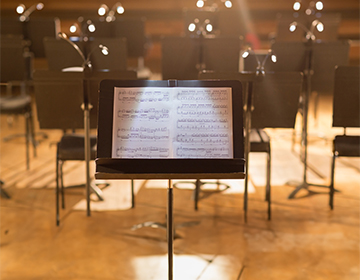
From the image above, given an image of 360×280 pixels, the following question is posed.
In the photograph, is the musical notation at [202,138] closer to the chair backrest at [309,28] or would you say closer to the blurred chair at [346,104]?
the blurred chair at [346,104]

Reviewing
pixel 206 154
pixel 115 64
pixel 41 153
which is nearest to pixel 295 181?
pixel 115 64

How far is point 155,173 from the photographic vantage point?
1737 millimetres

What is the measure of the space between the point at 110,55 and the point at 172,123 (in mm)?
1933

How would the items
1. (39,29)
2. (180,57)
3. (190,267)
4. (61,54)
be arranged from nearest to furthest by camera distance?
(190,267), (61,54), (180,57), (39,29)

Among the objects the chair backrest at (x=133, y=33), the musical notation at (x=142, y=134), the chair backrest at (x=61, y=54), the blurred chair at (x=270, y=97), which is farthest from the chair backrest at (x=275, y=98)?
the chair backrest at (x=133, y=33)

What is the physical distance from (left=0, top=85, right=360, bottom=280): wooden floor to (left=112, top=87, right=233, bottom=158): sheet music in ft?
2.88

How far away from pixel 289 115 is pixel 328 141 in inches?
89.9

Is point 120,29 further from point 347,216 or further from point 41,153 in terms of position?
point 347,216

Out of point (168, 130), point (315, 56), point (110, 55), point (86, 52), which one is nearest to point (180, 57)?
point (110, 55)

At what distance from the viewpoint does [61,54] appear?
348cm

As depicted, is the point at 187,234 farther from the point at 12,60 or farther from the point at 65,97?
the point at 12,60

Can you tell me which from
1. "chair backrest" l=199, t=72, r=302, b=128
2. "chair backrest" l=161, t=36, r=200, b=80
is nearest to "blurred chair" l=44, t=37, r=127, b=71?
"chair backrest" l=161, t=36, r=200, b=80

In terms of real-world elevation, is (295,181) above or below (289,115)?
below

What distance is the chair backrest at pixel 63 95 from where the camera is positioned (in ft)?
9.01
